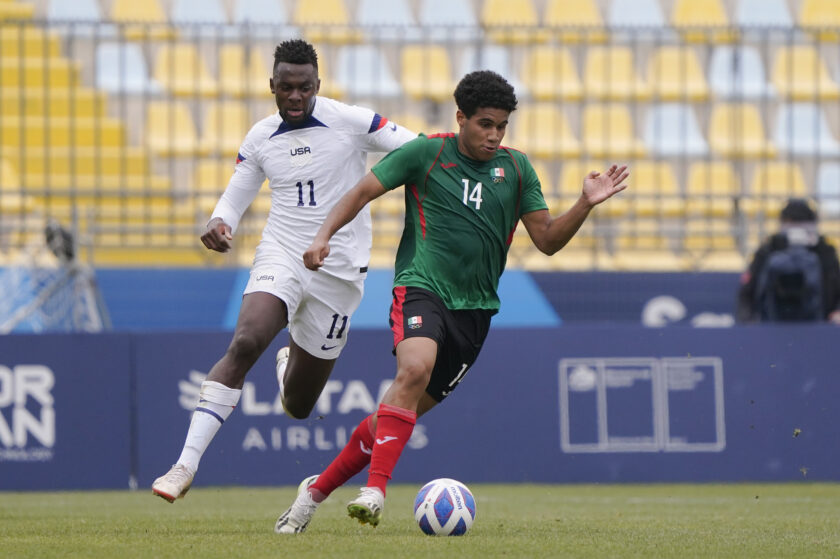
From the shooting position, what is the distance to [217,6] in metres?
17.8

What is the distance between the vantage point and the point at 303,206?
7.15 metres

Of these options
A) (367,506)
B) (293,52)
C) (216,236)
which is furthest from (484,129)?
(367,506)

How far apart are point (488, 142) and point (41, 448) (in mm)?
6198

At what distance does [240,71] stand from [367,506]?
12.1 meters

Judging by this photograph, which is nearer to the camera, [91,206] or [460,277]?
[460,277]

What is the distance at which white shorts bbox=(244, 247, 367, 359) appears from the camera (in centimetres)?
700

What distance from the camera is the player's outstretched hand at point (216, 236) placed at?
6.73 meters

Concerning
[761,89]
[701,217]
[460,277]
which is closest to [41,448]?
[460,277]

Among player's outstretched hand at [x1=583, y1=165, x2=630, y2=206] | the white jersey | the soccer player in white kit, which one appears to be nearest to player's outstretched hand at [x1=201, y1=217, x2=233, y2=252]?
the soccer player in white kit

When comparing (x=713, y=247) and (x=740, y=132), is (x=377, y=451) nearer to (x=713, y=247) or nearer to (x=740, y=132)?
(x=713, y=247)

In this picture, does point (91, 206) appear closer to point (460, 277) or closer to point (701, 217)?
point (701, 217)

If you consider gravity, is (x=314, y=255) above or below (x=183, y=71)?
below

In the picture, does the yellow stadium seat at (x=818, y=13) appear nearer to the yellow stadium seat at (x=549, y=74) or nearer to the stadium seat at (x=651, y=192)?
the stadium seat at (x=651, y=192)

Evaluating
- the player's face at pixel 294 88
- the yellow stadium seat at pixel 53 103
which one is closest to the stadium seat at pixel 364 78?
the yellow stadium seat at pixel 53 103
